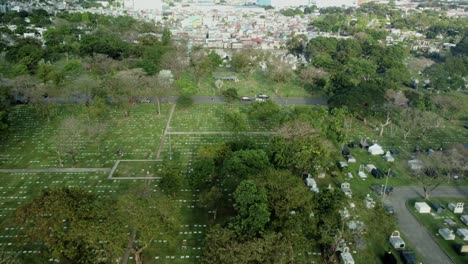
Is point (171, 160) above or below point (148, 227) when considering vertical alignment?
below

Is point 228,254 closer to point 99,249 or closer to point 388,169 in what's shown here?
point 99,249

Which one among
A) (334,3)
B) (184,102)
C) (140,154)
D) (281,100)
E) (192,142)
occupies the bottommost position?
(140,154)

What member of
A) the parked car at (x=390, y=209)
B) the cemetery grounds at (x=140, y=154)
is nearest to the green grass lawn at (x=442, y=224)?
the parked car at (x=390, y=209)

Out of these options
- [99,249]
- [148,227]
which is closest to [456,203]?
[148,227]

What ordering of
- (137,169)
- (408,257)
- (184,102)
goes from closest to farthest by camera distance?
(408,257) → (137,169) → (184,102)

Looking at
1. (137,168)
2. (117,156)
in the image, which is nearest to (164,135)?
(117,156)

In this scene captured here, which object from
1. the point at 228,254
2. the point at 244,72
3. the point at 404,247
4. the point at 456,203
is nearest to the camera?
the point at 228,254

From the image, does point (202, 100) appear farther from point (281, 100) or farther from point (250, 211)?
point (250, 211)
